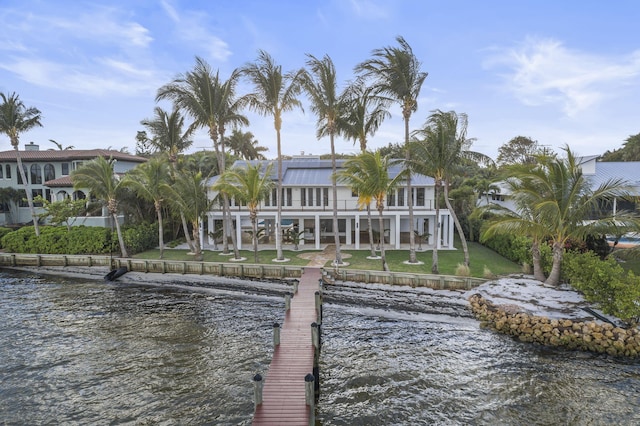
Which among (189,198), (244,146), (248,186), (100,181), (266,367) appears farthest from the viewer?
(244,146)

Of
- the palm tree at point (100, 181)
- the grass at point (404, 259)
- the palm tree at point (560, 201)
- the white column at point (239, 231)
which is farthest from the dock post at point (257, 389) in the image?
the palm tree at point (100, 181)

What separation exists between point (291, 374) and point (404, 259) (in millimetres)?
15314

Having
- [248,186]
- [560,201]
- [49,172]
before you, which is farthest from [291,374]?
[49,172]

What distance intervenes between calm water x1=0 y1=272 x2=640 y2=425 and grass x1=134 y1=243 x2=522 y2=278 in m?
4.08

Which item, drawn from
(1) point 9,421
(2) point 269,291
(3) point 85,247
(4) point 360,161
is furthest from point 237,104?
(1) point 9,421

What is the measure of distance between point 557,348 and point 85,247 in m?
31.0

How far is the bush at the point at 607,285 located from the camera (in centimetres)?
1366

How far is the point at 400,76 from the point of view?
21031 mm

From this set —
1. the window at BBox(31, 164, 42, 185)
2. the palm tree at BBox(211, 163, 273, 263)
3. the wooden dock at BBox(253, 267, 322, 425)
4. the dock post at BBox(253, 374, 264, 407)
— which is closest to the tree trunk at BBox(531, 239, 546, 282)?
the wooden dock at BBox(253, 267, 322, 425)

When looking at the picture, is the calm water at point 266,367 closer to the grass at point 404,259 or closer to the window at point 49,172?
the grass at point 404,259

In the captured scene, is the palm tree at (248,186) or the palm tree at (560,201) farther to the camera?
the palm tree at (248,186)

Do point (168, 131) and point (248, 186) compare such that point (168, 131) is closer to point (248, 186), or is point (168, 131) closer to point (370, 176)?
point (248, 186)

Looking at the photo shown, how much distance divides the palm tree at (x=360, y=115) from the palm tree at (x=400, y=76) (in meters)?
0.73

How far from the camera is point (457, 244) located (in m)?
30.5
